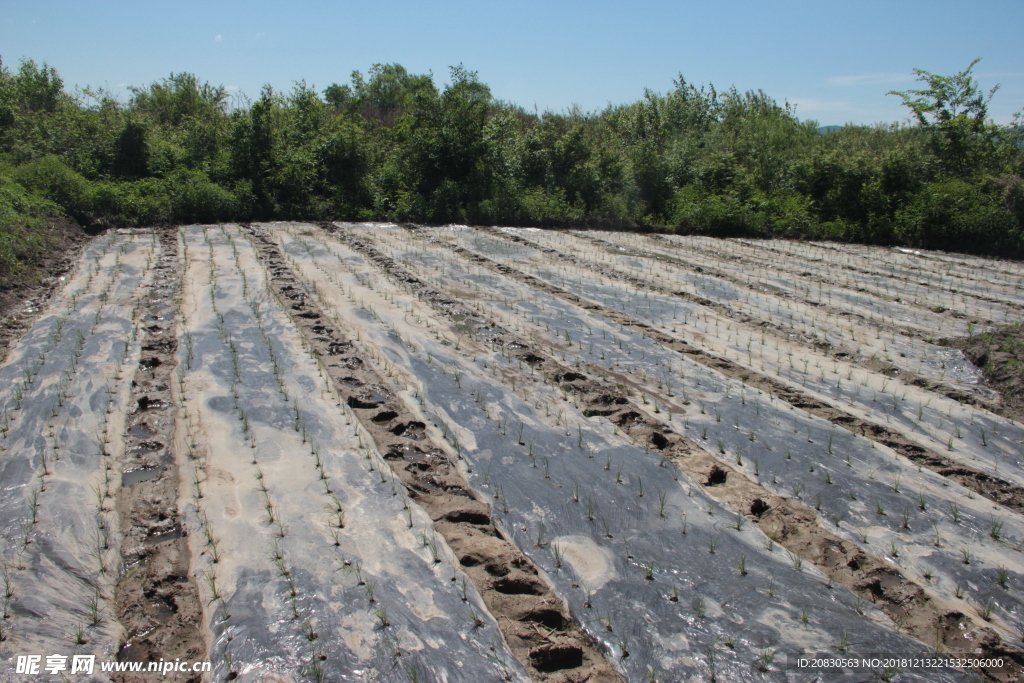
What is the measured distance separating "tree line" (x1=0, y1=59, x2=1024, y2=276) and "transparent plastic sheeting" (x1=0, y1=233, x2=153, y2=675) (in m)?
7.39

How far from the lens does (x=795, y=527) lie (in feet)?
12.1

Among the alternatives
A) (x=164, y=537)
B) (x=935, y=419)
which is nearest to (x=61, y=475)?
(x=164, y=537)

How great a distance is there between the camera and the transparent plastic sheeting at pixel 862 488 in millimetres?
3347

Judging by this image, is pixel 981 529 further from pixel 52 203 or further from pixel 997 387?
pixel 52 203

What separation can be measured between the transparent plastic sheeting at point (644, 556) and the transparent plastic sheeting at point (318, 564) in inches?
22.4

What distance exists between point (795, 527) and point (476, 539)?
189cm

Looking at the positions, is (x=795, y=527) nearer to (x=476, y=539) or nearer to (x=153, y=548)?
(x=476, y=539)

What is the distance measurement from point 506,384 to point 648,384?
1289 millimetres

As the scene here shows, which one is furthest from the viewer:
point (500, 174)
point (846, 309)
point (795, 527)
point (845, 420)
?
point (500, 174)

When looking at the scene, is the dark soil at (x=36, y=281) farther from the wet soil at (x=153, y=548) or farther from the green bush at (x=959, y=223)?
the green bush at (x=959, y=223)

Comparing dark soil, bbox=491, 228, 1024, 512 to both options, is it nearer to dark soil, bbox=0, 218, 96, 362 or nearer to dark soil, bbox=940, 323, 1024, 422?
dark soil, bbox=940, 323, 1024, 422

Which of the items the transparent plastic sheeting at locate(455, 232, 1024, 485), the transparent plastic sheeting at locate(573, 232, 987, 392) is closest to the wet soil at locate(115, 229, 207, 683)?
the transparent plastic sheeting at locate(455, 232, 1024, 485)

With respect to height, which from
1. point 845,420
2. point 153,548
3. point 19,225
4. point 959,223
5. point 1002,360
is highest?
point 959,223

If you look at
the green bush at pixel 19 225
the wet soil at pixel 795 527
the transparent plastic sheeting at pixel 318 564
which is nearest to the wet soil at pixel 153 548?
the transparent plastic sheeting at pixel 318 564
